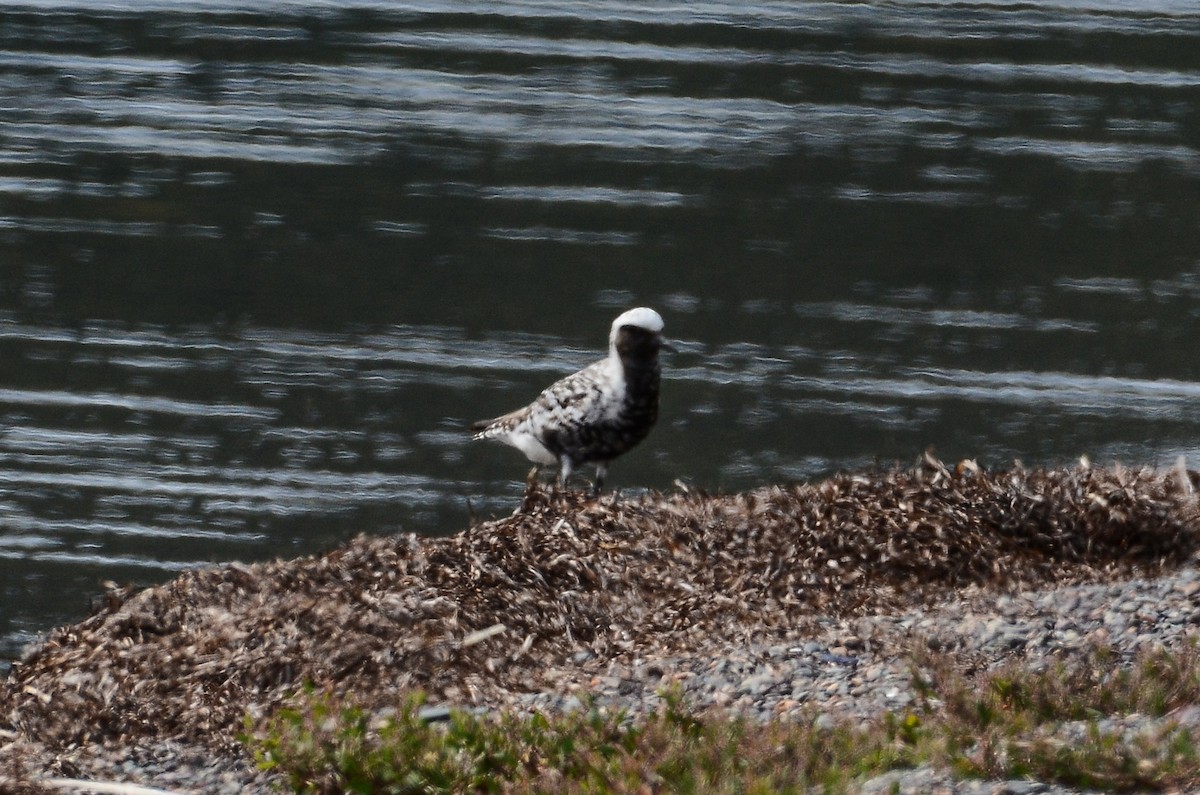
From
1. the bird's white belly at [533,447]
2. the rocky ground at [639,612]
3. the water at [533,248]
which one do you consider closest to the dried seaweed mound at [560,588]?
the rocky ground at [639,612]

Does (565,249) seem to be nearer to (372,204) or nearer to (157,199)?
(372,204)

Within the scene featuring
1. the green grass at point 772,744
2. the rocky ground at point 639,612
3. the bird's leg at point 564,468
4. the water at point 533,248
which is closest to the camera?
the green grass at point 772,744

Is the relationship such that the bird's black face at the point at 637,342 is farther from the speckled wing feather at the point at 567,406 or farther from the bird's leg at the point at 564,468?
the bird's leg at the point at 564,468

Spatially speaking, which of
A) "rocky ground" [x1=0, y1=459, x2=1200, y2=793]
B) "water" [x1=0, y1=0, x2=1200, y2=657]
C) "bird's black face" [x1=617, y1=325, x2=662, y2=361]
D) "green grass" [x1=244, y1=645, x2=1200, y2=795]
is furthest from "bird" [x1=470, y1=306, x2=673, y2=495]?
"green grass" [x1=244, y1=645, x2=1200, y2=795]

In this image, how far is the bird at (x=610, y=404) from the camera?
807 centimetres

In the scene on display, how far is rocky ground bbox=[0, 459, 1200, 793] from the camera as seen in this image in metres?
6.16

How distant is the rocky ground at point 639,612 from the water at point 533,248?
5.64 feet

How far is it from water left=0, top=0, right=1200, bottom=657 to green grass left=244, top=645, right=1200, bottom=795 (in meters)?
3.49

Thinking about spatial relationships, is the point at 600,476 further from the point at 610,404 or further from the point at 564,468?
the point at 610,404

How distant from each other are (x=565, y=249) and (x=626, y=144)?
2.66m

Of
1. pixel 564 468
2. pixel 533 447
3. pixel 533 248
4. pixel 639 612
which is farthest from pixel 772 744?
pixel 533 248

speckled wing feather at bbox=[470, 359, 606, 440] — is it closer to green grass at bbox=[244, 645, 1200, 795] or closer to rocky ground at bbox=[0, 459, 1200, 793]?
rocky ground at bbox=[0, 459, 1200, 793]

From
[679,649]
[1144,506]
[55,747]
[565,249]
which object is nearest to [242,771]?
[55,747]

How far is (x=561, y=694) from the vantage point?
6141 mm
